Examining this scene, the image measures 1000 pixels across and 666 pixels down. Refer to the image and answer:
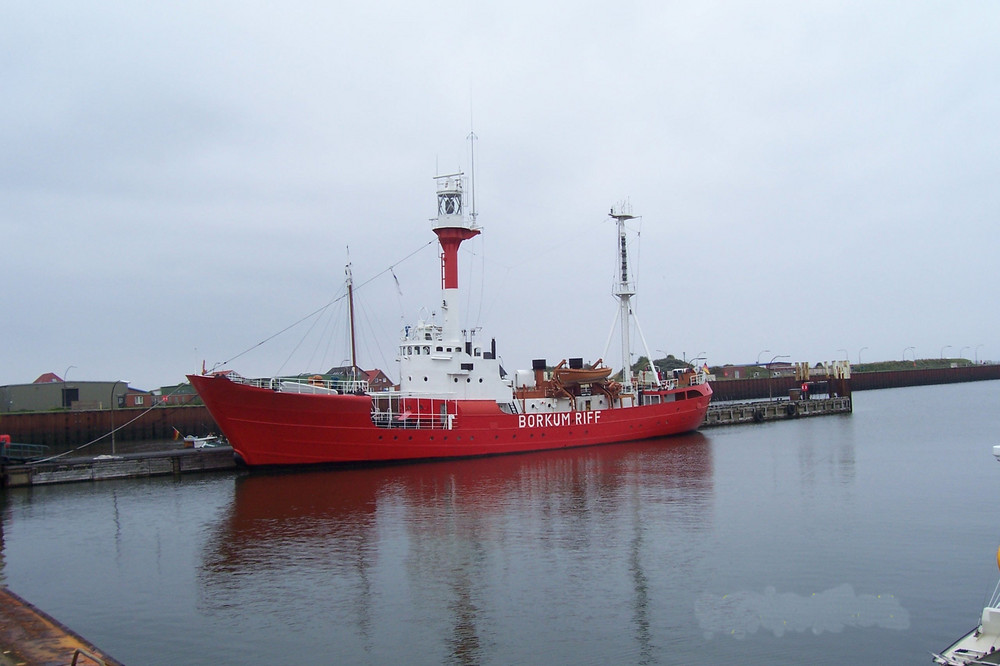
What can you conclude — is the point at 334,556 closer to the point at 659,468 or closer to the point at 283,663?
the point at 283,663

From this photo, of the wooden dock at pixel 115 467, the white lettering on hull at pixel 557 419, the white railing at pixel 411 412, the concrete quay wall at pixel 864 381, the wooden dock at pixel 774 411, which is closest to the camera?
the wooden dock at pixel 115 467

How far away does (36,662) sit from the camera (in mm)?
8234

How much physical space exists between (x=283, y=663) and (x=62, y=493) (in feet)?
64.3

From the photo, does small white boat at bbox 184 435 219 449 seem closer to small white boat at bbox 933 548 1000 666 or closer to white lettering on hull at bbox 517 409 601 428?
white lettering on hull at bbox 517 409 601 428

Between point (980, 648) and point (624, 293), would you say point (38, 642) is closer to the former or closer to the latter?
point (980, 648)

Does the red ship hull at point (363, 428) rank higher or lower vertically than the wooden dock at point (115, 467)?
higher

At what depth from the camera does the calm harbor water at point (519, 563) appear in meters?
11.5

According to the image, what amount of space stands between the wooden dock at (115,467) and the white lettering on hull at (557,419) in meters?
13.3

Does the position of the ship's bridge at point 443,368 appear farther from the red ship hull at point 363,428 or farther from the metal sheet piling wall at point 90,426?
the metal sheet piling wall at point 90,426

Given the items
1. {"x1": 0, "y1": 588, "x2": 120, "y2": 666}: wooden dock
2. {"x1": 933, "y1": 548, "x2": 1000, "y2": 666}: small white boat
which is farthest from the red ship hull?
{"x1": 933, "y1": 548, "x2": 1000, "y2": 666}: small white boat

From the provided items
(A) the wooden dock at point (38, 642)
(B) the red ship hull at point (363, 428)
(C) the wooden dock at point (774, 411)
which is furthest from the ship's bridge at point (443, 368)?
(C) the wooden dock at point (774, 411)

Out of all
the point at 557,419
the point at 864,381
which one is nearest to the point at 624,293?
the point at 557,419

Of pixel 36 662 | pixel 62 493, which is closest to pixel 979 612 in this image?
pixel 36 662

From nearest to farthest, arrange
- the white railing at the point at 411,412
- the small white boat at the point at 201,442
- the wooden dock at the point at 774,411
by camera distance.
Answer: the white railing at the point at 411,412 → the small white boat at the point at 201,442 → the wooden dock at the point at 774,411
